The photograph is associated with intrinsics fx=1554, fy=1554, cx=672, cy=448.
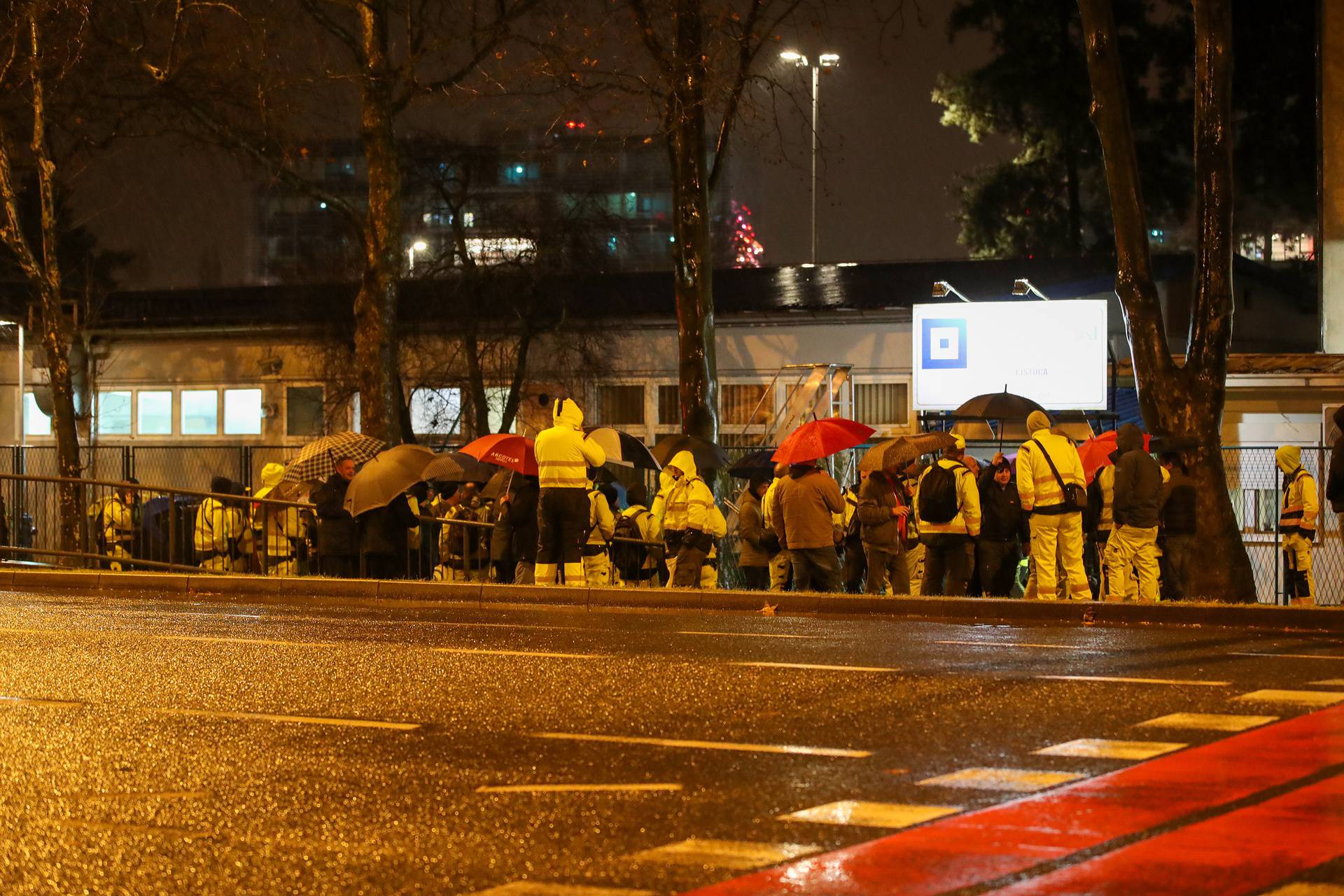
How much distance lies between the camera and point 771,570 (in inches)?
675

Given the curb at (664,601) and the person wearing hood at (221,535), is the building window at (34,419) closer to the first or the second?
the curb at (664,601)

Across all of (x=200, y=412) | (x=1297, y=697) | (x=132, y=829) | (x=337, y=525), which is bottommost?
(x=132, y=829)

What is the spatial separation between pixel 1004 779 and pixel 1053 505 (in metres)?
8.90

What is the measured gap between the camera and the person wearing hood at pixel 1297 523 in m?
17.7

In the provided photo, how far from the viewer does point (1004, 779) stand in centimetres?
657

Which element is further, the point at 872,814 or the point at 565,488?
the point at 565,488

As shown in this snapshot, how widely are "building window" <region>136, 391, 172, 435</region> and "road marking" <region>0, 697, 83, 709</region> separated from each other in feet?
94.5

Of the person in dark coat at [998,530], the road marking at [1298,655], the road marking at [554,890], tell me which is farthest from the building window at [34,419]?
the road marking at [554,890]

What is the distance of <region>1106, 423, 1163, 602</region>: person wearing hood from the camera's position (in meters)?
15.3

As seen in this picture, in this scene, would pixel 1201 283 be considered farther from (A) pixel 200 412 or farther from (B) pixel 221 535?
(A) pixel 200 412

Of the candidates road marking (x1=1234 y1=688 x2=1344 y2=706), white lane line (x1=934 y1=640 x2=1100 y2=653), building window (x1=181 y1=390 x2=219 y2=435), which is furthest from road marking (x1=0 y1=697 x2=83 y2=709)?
building window (x1=181 y1=390 x2=219 y2=435)

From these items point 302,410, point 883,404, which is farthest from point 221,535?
point 302,410

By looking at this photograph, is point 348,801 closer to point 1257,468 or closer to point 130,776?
point 130,776

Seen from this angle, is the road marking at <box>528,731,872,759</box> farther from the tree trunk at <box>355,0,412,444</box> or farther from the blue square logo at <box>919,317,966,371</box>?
the blue square logo at <box>919,317,966,371</box>
